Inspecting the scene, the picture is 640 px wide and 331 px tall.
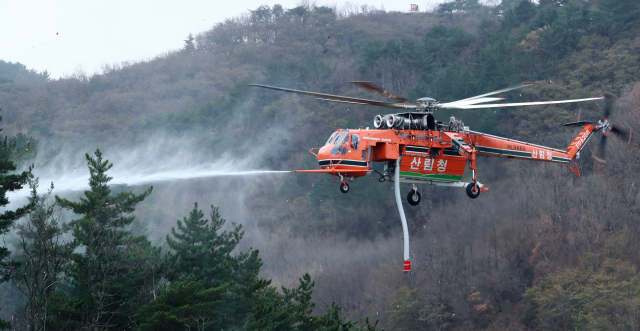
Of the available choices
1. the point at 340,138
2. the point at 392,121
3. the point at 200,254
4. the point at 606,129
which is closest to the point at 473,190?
the point at 392,121

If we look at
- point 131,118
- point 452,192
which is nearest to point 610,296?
point 452,192

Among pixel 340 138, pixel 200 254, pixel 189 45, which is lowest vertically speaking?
pixel 200 254

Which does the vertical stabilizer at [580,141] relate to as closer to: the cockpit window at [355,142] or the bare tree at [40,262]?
the cockpit window at [355,142]

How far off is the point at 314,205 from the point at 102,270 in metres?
37.9

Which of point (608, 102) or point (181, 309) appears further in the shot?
point (181, 309)

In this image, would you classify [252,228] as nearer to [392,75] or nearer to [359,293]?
[359,293]

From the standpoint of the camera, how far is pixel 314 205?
64750mm

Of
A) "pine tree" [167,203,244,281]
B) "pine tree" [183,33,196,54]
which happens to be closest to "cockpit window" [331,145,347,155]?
"pine tree" [167,203,244,281]

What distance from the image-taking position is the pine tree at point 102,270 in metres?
26.7

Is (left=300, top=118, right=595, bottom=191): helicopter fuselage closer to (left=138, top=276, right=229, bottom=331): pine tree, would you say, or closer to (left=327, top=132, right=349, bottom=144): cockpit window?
(left=327, top=132, right=349, bottom=144): cockpit window

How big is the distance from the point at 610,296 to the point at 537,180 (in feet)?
41.7

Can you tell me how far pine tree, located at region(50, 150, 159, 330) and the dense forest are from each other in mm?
116

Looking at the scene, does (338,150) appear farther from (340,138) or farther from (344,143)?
(340,138)

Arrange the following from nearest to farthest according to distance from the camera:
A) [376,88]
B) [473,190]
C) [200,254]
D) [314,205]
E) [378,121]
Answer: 1. [376,88]
2. [473,190]
3. [378,121]
4. [200,254]
5. [314,205]
